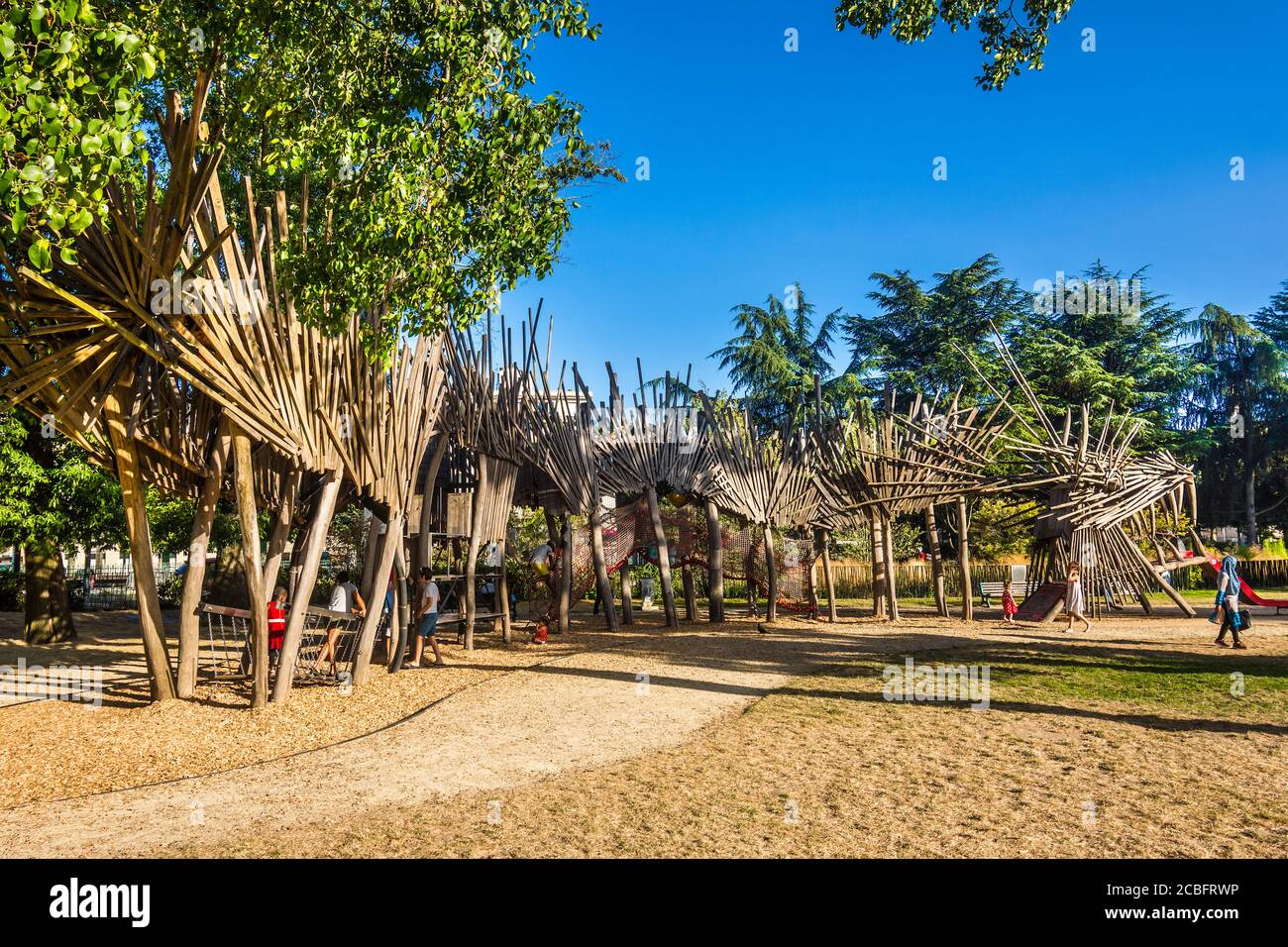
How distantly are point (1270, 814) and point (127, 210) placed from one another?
9435 mm

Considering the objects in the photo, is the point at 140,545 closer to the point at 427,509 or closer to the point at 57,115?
the point at 427,509

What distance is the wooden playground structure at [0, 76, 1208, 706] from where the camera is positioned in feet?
24.6

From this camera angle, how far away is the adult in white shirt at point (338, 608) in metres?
10.3

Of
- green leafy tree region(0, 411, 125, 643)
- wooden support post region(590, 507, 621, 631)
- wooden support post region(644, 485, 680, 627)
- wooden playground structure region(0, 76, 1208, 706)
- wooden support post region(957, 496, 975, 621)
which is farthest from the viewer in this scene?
wooden support post region(957, 496, 975, 621)

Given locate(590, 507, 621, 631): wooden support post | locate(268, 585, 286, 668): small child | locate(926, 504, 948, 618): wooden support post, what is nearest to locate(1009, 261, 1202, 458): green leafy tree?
locate(926, 504, 948, 618): wooden support post

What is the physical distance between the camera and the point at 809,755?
650cm

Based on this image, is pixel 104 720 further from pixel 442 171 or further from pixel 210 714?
pixel 442 171

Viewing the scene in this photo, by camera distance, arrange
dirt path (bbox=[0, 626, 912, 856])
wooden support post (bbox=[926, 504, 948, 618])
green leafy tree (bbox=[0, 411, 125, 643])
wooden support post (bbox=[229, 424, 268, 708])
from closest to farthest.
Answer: dirt path (bbox=[0, 626, 912, 856]) < wooden support post (bbox=[229, 424, 268, 708]) < green leafy tree (bbox=[0, 411, 125, 643]) < wooden support post (bbox=[926, 504, 948, 618])

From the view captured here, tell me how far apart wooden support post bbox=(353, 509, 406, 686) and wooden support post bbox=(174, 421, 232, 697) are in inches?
69.9

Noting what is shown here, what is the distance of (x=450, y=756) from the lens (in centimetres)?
681

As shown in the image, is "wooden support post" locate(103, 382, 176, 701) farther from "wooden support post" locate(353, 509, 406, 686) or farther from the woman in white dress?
the woman in white dress

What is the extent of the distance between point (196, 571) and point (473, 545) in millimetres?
5130

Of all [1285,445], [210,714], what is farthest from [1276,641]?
[1285,445]

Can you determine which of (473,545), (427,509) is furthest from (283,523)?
(473,545)
